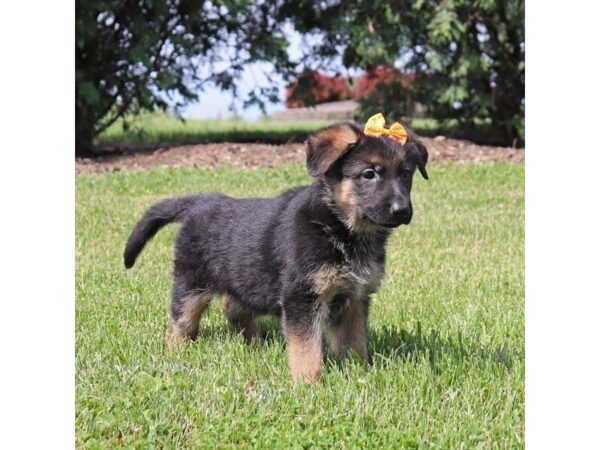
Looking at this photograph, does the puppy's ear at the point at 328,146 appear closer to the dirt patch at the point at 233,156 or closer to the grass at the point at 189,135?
the dirt patch at the point at 233,156

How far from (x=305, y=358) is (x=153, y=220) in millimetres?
1733

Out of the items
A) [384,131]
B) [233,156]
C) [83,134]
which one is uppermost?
[384,131]

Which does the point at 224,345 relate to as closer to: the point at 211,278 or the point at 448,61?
the point at 211,278

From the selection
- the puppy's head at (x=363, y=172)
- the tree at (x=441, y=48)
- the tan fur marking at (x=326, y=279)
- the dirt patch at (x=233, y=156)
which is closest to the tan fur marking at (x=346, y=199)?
the puppy's head at (x=363, y=172)

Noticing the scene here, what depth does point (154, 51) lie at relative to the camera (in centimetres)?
1473

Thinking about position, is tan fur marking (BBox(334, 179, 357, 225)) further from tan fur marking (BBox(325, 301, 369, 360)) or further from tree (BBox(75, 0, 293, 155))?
tree (BBox(75, 0, 293, 155))

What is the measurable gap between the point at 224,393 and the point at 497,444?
136 centimetres

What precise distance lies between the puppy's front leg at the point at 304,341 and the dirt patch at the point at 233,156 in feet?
27.3

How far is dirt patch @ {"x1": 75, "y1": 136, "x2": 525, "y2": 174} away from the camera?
43.5 ft

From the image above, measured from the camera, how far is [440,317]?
6.22 meters

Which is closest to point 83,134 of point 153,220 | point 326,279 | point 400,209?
point 153,220

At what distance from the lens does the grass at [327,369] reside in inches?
165

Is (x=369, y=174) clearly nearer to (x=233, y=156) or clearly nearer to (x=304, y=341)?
(x=304, y=341)

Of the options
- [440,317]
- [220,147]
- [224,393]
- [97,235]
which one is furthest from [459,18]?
[224,393]
